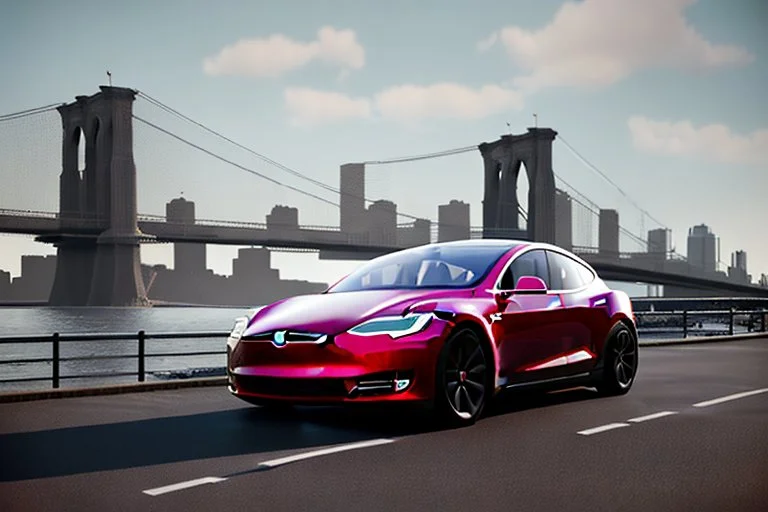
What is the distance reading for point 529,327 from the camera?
8.73 m

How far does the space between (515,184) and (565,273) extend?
8156cm

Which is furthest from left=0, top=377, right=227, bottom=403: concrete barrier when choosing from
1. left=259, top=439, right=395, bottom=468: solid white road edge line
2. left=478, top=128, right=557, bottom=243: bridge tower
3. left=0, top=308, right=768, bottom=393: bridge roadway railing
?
left=478, top=128, right=557, bottom=243: bridge tower

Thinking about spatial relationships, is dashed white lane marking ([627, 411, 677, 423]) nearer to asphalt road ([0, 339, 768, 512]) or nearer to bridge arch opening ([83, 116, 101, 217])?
asphalt road ([0, 339, 768, 512])

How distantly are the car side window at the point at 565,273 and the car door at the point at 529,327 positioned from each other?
105 mm

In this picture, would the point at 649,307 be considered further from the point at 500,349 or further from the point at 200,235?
the point at 500,349

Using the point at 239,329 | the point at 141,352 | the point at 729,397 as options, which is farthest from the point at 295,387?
the point at 141,352

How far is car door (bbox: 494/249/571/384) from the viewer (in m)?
8.43

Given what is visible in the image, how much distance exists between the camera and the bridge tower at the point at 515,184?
80.9m

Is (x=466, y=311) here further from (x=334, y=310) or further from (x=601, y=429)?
(x=601, y=429)

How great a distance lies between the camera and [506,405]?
941cm

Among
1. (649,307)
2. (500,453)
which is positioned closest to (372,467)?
(500,453)

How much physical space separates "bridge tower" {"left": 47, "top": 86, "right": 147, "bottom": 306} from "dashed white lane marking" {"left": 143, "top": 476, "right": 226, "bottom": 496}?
63323 millimetres

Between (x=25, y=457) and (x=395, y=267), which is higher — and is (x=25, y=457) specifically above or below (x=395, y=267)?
below

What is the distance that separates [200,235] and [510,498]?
6029cm
